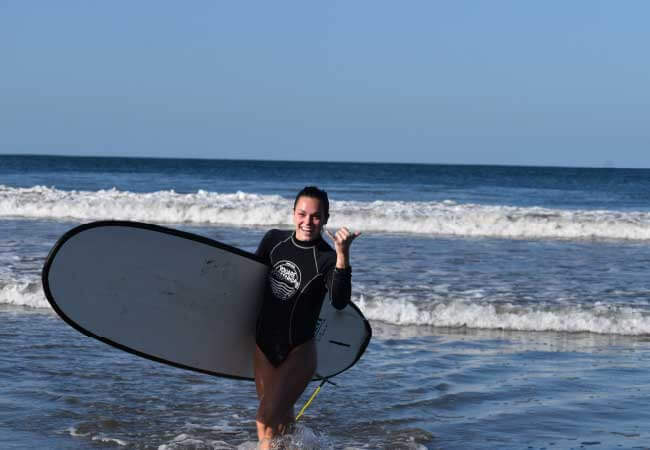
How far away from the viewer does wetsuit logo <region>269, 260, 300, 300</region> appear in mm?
4008

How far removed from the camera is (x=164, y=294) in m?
4.43

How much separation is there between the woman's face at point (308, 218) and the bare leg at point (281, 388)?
1.79 feet

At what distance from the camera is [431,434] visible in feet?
15.5

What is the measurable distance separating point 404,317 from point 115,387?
3321 mm

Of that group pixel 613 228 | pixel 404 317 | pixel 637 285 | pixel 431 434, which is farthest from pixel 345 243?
pixel 613 228

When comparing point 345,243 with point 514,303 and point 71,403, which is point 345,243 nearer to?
point 71,403

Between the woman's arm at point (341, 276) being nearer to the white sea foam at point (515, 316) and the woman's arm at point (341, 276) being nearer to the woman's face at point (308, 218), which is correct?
the woman's face at point (308, 218)

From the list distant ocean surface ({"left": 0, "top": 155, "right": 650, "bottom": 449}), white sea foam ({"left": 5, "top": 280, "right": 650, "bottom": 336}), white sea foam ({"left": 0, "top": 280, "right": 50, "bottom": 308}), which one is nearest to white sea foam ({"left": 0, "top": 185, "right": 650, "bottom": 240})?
distant ocean surface ({"left": 0, "top": 155, "right": 650, "bottom": 449})

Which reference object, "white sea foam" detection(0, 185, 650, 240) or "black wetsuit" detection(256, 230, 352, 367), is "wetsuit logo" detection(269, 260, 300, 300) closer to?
"black wetsuit" detection(256, 230, 352, 367)

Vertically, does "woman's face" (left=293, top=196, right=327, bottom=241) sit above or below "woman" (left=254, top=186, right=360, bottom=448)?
above

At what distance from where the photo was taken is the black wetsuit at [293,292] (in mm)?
3980

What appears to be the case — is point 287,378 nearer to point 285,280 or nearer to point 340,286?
point 285,280

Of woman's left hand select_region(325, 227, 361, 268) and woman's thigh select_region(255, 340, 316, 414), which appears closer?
woman's left hand select_region(325, 227, 361, 268)

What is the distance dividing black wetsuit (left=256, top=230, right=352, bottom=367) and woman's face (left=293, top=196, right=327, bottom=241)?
0.16ft
